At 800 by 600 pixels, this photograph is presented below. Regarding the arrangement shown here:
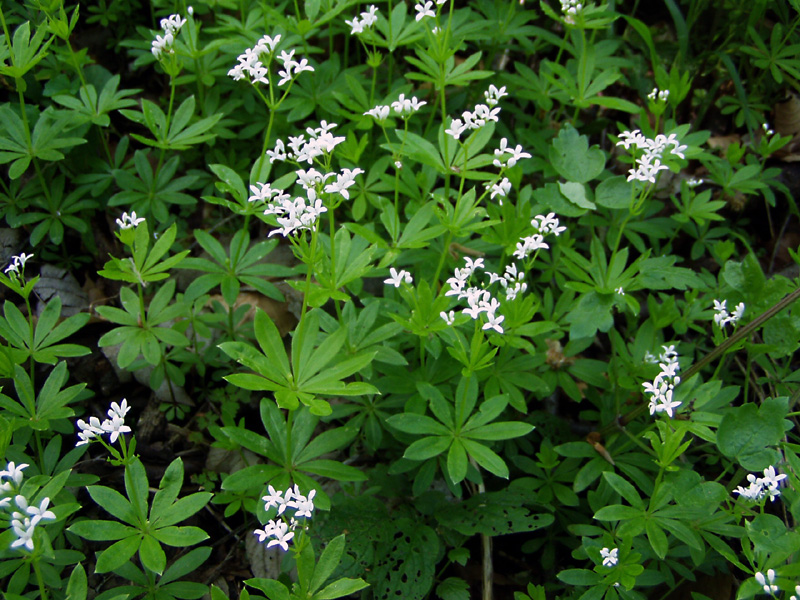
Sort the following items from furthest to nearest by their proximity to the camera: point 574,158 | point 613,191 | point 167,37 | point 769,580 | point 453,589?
point 574,158 → point 613,191 → point 167,37 → point 453,589 → point 769,580

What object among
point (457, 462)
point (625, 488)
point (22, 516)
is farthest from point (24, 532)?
point (625, 488)

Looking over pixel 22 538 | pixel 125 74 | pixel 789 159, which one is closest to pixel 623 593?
pixel 22 538

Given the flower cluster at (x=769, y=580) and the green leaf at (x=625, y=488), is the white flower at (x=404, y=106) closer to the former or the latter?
the green leaf at (x=625, y=488)

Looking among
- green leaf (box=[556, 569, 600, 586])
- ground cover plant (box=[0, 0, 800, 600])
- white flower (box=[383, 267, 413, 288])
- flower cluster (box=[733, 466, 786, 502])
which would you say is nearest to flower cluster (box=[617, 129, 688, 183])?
ground cover plant (box=[0, 0, 800, 600])

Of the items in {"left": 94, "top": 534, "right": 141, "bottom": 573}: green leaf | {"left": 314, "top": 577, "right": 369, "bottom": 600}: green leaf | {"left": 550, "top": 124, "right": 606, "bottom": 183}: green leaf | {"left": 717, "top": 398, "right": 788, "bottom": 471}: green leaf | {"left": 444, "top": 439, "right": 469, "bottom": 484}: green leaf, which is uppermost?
{"left": 550, "top": 124, "right": 606, "bottom": 183}: green leaf

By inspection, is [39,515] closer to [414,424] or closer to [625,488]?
[414,424]

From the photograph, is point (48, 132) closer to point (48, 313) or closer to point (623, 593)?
point (48, 313)

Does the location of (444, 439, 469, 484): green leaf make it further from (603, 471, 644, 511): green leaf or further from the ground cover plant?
(603, 471, 644, 511): green leaf

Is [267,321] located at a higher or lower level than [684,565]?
higher
